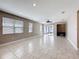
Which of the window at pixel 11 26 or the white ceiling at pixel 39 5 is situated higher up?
the white ceiling at pixel 39 5

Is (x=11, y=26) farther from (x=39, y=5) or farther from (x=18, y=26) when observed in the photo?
(x=39, y=5)

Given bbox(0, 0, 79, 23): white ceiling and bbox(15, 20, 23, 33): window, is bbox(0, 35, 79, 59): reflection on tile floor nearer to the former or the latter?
bbox(0, 0, 79, 23): white ceiling

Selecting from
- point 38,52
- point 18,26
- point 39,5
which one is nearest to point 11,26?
point 18,26

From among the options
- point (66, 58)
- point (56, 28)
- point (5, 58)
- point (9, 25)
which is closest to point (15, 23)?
point (9, 25)

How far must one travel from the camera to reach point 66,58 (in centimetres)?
396

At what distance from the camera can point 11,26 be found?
843cm

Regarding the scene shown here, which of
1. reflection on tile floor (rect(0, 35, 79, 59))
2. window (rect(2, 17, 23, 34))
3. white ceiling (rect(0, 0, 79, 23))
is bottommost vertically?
reflection on tile floor (rect(0, 35, 79, 59))

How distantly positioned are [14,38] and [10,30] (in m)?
0.84

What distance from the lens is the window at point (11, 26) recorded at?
753 cm

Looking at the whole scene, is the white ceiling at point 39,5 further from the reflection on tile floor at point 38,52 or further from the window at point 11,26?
the reflection on tile floor at point 38,52

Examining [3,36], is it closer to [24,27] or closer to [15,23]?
[15,23]

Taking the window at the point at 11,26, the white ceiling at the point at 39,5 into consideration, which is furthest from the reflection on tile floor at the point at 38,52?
the white ceiling at the point at 39,5

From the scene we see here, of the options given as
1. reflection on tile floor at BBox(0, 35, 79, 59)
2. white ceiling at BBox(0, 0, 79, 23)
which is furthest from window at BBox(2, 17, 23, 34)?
reflection on tile floor at BBox(0, 35, 79, 59)

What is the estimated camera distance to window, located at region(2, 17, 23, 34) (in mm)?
7525
